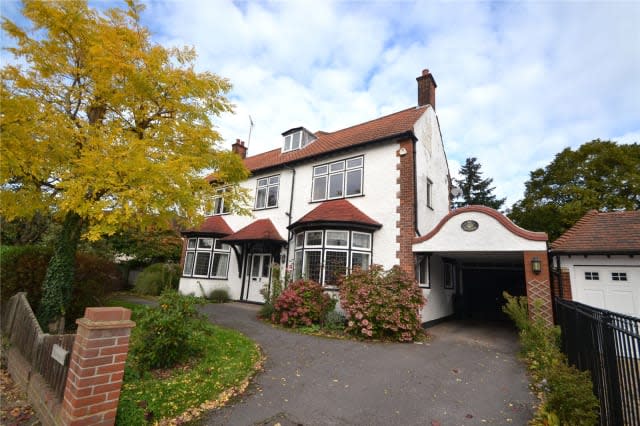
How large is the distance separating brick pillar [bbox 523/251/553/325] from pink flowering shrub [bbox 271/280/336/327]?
5663 mm

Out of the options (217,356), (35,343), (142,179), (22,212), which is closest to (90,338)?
(35,343)

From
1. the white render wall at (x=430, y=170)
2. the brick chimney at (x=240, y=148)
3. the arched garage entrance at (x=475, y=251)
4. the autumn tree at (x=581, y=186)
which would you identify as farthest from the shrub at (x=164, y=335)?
the autumn tree at (x=581, y=186)

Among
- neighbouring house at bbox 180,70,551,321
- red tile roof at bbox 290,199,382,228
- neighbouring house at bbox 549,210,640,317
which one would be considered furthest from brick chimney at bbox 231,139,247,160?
neighbouring house at bbox 549,210,640,317

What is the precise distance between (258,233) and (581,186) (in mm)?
27178

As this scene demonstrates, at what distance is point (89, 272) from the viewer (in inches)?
357

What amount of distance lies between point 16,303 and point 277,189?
34.1 feet

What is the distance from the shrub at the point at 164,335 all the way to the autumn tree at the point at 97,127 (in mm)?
1963

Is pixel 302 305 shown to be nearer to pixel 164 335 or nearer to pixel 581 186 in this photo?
pixel 164 335

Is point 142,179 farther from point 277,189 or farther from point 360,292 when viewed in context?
point 277,189

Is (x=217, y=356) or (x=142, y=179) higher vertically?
(x=142, y=179)

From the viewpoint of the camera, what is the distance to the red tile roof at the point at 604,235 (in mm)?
8922

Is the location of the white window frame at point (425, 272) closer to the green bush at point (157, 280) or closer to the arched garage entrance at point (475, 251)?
the arched garage entrance at point (475, 251)

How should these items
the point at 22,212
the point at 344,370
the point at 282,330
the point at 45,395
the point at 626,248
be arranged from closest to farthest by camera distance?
the point at 45,395
the point at 344,370
the point at 22,212
the point at 626,248
the point at 282,330

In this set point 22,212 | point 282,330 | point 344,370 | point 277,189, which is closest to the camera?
point 344,370
